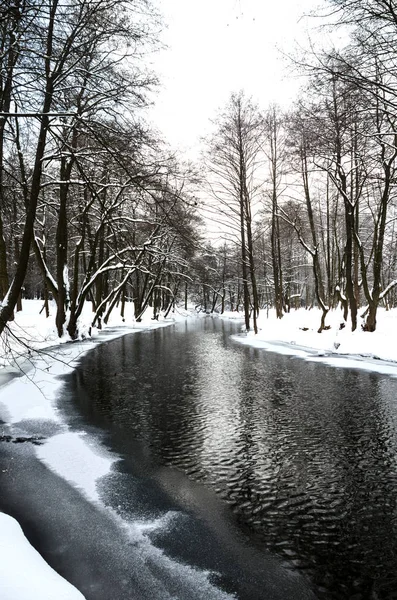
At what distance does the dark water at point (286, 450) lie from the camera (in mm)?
3465

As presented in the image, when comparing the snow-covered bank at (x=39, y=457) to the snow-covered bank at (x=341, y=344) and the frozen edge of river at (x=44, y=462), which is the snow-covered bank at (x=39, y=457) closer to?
the frozen edge of river at (x=44, y=462)

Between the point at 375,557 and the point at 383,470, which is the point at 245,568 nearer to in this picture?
the point at 375,557

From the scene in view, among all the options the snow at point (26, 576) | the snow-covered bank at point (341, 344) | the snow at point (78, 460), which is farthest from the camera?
the snow-covered bank at point (341, 344)

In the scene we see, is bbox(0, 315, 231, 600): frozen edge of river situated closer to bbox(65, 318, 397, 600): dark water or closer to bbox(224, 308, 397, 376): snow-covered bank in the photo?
bbox(65, 318, 397, 600): dark water

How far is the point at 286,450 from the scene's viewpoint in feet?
18.7

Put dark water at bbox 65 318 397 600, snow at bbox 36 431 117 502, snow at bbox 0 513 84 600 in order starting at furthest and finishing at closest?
1. snow at bbox 36 431 117 502
2. dark water at bbox 65 318 397 600
3. snow at bbox 0 513 84 600

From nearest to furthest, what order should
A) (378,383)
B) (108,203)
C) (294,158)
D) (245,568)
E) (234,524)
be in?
(245,568), (234,524), (378,383), (294,158), (108,203)

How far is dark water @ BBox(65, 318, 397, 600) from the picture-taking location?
3.46 metres

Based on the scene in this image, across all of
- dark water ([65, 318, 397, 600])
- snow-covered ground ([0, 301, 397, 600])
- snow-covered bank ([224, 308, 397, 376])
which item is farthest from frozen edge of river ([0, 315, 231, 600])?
snow-covered bank ([224, 308, 397, 376])

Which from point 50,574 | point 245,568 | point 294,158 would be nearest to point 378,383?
point 245,568

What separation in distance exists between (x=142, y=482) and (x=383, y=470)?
2981 mm

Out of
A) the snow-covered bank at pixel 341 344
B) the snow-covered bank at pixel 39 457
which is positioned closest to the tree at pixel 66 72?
the snow-covered bank at pixel 39 457

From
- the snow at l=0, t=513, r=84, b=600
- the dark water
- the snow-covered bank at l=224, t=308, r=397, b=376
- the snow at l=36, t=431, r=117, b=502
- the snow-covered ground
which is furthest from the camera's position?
the snow-covered bank at l=224, t=308, r=397, b=376

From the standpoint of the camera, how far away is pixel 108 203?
2314cm
